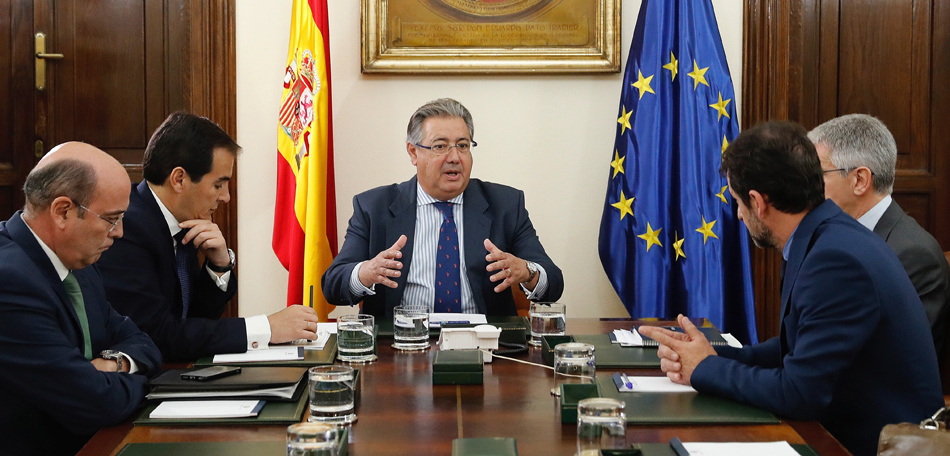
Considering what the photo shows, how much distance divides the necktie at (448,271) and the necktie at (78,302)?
4.76 feet

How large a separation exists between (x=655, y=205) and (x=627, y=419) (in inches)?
98.1

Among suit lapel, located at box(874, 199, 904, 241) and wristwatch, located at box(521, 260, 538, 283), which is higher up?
suit lapel, located at box(874, 199, 904, 241)

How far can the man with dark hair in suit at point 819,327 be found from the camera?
1.76 metres

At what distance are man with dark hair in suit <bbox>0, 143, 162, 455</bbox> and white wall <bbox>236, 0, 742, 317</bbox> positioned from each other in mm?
2115

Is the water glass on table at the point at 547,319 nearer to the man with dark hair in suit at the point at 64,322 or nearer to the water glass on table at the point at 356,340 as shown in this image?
the water glass on table at the point at 356,340

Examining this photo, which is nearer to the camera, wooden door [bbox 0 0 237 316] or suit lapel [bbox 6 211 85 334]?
suit lapel [bbox 6 211 85 334]

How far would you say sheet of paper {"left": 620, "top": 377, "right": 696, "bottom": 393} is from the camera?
6.18ft

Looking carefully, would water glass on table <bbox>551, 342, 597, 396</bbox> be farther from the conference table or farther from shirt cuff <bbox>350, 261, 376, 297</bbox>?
shirt cuff <bbox>350, 261, 376, 297</bbox>

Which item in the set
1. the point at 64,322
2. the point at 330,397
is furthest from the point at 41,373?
the point at 330,397

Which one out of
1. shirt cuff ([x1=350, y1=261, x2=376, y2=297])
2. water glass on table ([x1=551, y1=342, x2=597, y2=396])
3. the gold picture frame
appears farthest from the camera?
the gold picture frame

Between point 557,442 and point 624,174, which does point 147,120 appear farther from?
point 557,442

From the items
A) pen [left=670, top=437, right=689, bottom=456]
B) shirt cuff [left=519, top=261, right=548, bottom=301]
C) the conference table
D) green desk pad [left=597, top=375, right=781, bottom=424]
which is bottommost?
the conference table

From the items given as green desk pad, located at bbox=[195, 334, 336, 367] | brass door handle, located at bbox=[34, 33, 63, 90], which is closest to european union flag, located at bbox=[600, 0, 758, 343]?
green desk pad, located at bbox=[195, 334, 336, 367]

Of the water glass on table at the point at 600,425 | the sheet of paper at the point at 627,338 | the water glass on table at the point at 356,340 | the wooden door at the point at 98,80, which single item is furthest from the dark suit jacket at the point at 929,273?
the wooden door at the point at 98,80
